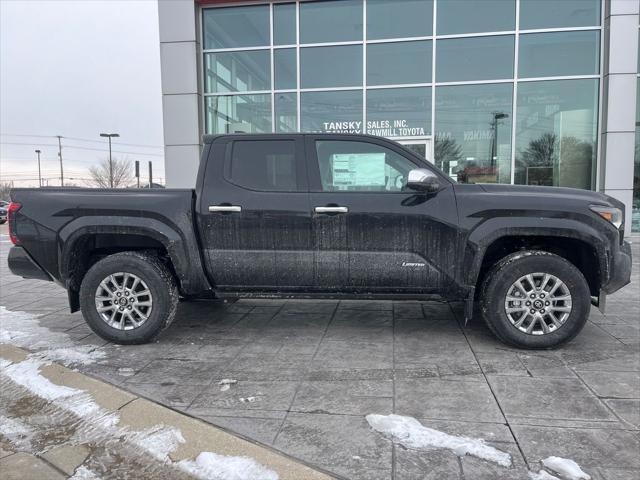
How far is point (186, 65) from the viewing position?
1252 centimetres

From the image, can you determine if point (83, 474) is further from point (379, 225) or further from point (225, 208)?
point (379, 225)

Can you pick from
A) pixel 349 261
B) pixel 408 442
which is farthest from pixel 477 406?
pixel 349 261

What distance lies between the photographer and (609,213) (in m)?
4.20

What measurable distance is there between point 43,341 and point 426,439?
Result: 3831mm

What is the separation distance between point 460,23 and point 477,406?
11.0 metres

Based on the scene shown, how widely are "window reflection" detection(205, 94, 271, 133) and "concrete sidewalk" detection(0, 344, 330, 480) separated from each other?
33.5 feet

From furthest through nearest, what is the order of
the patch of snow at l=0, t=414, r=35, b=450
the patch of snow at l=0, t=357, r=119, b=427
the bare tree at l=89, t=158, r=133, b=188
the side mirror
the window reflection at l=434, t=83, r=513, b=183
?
1. the bare tree at l=89, t=158, r=133, b=188
2. the window reflection at l=434, t=83, r=513, b=183
3. the side mirror
4. the patch of snow at l=0, t=357, r=119, b=427
5. the patch of snow at l=0, t=414, r=35, b=450

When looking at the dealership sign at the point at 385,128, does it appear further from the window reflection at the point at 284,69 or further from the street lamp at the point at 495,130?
the street lamp at the point at 495,130

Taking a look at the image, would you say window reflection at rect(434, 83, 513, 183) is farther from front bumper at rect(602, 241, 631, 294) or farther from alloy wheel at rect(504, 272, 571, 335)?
alloy wheel at rect(504, 272, 571, 335)

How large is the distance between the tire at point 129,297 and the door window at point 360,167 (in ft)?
5.71

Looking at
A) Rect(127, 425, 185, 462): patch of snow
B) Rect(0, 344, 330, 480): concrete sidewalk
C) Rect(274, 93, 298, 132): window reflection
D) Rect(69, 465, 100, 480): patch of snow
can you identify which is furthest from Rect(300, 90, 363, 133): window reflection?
Rect(69, 465, 100, 480): patch of snow

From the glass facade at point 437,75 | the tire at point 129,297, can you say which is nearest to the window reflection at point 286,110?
the glass facade at point 437,75

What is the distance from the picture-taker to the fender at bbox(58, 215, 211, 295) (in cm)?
447

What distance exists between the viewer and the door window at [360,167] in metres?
4.45
